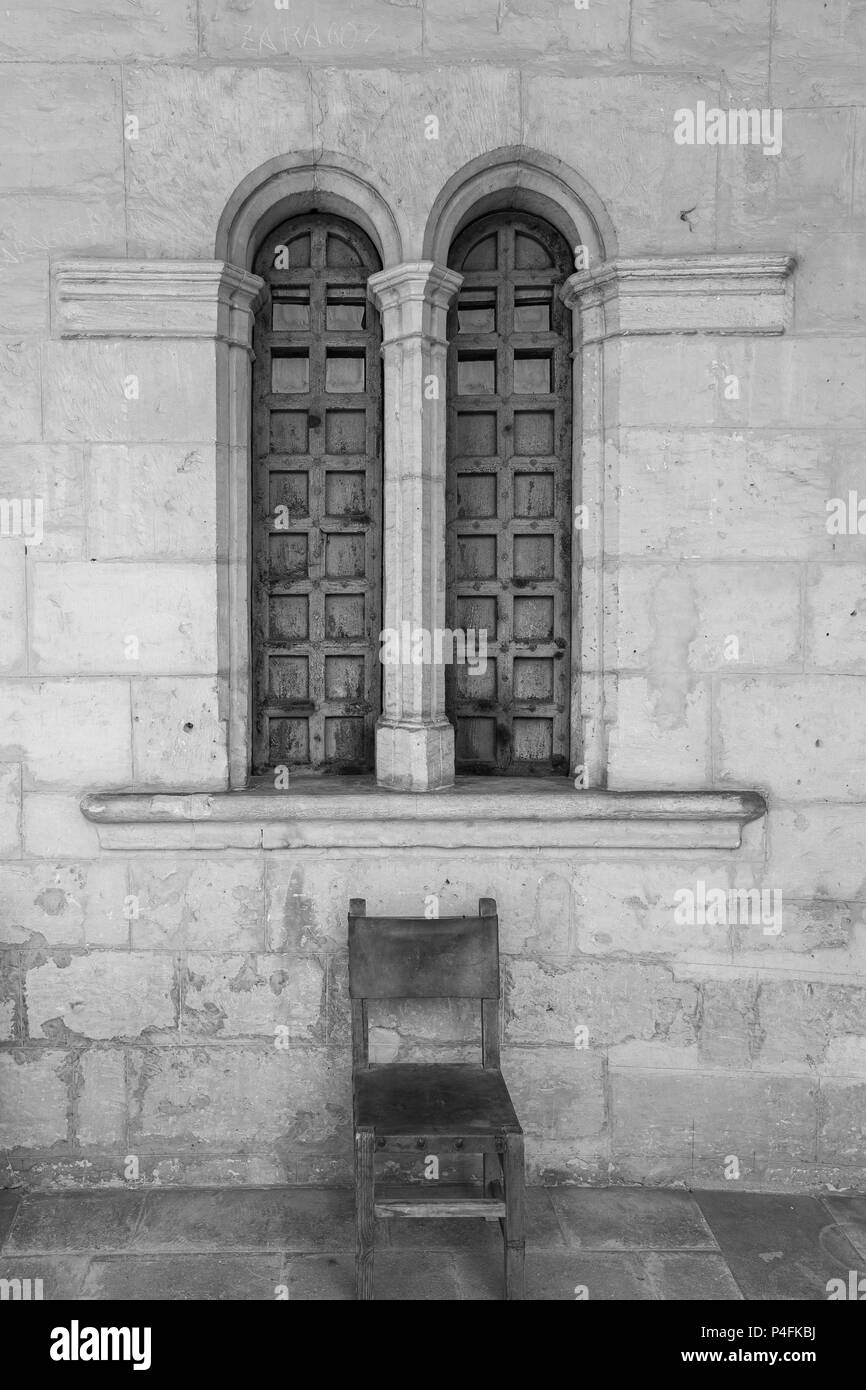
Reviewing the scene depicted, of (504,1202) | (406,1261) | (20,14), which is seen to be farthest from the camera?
(20,14)

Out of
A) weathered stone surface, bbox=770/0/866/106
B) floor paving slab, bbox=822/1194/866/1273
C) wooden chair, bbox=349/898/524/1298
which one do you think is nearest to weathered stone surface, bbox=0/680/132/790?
wooden chair, bbox=349/898/524/1298

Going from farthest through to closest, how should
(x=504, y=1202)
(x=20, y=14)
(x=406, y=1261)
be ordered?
(x=20, y=14)
(x=406, y=1261)
(x=504, y=1202)

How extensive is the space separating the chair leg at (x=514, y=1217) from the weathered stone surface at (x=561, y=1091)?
62cm

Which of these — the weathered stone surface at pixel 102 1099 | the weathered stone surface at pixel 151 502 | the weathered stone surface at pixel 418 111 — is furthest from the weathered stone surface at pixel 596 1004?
the weathered stone surface at pixel 418 111

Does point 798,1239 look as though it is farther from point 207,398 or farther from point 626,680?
point 207,398

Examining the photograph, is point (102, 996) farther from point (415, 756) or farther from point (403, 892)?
point (415, 756)

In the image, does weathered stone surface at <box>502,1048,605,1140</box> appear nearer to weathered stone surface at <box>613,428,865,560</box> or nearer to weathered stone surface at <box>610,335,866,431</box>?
weathered stone surface at <box>613,428,865,560</box>

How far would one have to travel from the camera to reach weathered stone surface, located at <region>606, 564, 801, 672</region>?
2.92 m

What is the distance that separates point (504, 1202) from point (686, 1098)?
862mm

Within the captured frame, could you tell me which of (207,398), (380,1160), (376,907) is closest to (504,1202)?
(380,1160)

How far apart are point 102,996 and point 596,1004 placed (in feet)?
4.80

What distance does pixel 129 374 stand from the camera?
9.46ft

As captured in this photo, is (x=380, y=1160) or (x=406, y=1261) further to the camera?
(x=380, y=1160)
